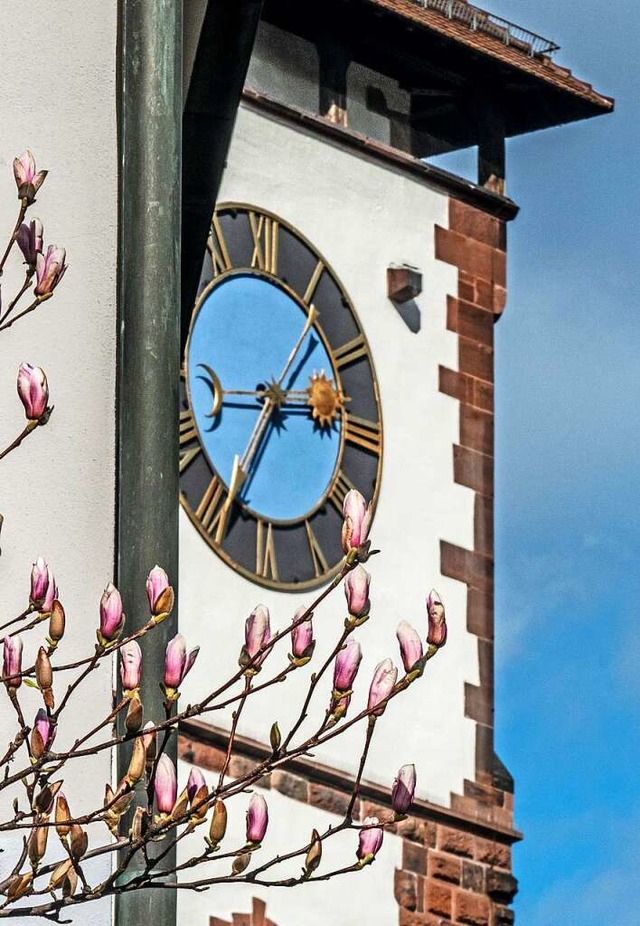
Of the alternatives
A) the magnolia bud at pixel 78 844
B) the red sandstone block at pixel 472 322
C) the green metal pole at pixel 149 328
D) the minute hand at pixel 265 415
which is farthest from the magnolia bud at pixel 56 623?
the red sandstone block at pixel 472 322

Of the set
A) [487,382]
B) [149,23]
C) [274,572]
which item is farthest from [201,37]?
[487,382]

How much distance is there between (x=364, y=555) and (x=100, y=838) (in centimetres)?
95

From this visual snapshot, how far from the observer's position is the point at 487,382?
18828mm

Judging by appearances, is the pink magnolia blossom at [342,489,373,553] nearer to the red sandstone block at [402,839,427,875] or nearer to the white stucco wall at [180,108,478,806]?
the white stucco wall at [180,108,478,806]

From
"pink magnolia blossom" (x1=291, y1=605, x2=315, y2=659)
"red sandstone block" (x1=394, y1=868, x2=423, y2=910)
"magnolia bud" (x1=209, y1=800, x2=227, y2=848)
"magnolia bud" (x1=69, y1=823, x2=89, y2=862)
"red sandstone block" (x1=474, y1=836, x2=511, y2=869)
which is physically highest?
"red sandstone block" (x1=474, y1=836, x2=511, y2=869)

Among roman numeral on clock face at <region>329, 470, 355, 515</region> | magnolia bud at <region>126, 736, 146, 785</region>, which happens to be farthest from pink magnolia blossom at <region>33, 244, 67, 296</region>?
roman numeral on clock face at <region>329, 470, 355, 515</region>

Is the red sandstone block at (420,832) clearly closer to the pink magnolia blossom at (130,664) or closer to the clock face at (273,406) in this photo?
the clock face at (273,406)

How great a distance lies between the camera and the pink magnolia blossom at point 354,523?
3623mm

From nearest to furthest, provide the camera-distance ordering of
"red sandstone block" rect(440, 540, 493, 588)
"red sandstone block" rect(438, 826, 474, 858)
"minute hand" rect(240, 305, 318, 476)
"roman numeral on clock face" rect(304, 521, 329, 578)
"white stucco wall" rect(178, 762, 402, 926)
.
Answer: "white stucco wall" rect(178, 762, 402, 926)
"minute hand" rect(240, 305, 318, 476)
"roman numeral on clock face" rect(304, 521, 329, 578)
"red sandstone block" rect(438, 826, 474, 858)
"red sandstone block" rect(440, 540, 493, 588)

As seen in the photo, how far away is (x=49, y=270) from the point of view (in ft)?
13.3

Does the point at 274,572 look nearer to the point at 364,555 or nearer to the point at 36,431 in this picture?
the point at 36,431

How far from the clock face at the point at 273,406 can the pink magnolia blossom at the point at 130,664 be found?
12.4 metres

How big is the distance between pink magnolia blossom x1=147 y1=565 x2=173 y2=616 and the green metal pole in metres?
0.03

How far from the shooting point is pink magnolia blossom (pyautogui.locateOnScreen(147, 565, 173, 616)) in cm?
357
